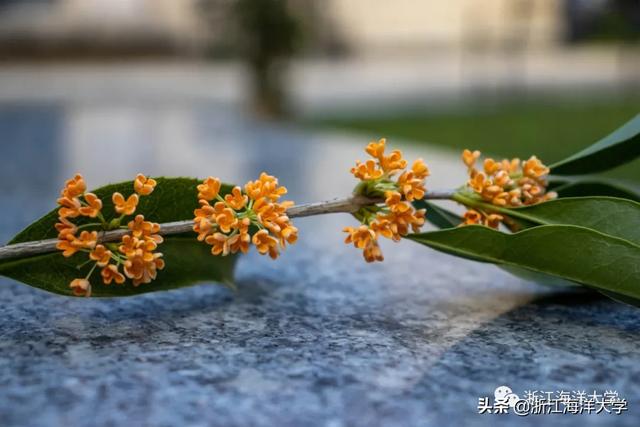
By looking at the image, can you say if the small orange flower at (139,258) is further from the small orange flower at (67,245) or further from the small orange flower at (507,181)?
the small orange flower at (507,181)

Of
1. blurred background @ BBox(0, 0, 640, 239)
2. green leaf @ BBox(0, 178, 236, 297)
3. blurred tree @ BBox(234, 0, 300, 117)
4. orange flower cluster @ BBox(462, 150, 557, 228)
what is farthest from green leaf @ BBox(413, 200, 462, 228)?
blurred tree @ BBox(234, 0, 300, 117)

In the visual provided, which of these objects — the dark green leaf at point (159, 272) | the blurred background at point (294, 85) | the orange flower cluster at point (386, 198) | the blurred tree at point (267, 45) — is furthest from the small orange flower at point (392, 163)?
the blurred tree at point (267, 45)

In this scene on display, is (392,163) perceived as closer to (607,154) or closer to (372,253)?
(372,253)

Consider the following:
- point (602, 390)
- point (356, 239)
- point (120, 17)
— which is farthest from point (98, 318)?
point (120, 17)

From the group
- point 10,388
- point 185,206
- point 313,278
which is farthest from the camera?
point 313,278

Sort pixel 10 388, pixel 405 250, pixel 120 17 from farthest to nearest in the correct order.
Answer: pixel 120 17 < pixel 405 250 < pixel 10 388

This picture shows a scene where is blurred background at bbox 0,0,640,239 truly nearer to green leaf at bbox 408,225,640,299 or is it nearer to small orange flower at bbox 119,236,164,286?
small orange flower at bbox 119,236,164,286

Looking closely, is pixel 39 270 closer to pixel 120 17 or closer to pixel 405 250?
pixel 405 250
